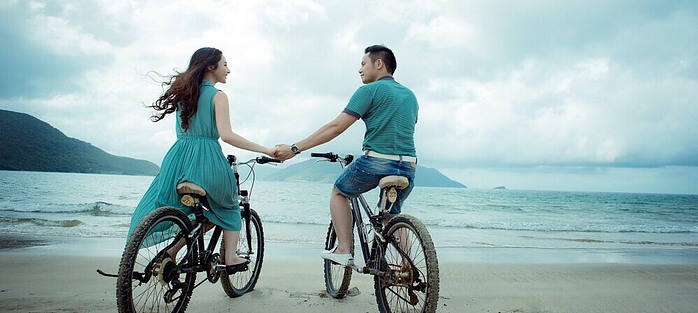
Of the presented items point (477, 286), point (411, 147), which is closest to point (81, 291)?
point (411, 147)

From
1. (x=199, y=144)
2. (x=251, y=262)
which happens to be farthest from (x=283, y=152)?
(x=251, y=262)

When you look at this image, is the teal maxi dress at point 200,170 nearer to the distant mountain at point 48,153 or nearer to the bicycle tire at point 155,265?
the bicycle tire at point 155,265

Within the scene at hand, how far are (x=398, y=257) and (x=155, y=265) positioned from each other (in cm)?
139

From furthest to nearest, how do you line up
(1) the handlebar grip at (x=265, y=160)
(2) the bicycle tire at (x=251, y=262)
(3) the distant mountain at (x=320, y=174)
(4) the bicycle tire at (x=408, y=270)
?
(3) the distant mountain at (x=320, y=174) → (2) the bicycle tire at (x=251, y=262) → (1) the handlebar grip at (x=265, y=160) → (4) the bicycle tire at (x=408, y=270)

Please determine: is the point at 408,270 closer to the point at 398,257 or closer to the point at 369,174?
the point at 398,257

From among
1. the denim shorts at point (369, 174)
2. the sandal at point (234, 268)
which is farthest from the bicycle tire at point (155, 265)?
the denim shorts at point (369, 174)

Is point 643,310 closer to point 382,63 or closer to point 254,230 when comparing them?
point 382,63

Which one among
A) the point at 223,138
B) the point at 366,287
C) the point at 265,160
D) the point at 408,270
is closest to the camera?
the point at 408,270

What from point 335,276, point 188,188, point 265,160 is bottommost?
point 335,276

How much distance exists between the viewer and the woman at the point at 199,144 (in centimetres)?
290

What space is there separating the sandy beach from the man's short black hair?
1859 mm

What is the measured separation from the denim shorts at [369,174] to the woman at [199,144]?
0.63m

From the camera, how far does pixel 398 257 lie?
287cm

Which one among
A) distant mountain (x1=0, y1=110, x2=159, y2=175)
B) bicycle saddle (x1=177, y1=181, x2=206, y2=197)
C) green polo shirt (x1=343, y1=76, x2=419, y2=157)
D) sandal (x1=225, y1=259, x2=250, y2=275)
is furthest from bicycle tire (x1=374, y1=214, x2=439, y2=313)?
distant mountain (x1=0, y1=110, x2=159, y2=175)
